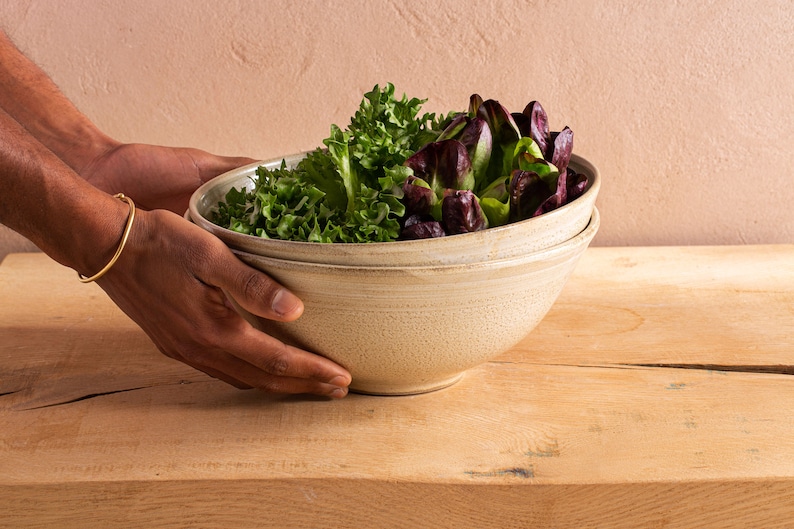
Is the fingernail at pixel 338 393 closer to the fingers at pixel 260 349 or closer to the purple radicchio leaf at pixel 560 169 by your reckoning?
the fingers at pixel 260 349

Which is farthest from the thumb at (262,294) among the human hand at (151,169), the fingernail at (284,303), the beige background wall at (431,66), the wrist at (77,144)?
the beige background wall at (431,66)

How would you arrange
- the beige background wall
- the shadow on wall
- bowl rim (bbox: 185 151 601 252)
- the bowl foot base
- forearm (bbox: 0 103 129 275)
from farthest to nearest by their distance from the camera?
the shadow on wall
the beige background wall
the bowl foot base
forearm (bbox: 0 103 129 275)
bowl rim (bbox: 185 151 601 252)

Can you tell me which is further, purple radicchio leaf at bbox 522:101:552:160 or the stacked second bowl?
purple radicchio leaf at bbox 522:101:552:160

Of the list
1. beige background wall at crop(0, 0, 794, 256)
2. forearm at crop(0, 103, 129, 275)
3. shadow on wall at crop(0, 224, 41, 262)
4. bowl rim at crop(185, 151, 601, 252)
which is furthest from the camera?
shadow on wall at crop(0, 224, 41, 262)

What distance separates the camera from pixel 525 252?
3.02ft

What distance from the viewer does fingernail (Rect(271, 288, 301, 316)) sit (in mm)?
911

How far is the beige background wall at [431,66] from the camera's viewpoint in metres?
1.69

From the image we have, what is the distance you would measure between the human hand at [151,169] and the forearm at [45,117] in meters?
0.02

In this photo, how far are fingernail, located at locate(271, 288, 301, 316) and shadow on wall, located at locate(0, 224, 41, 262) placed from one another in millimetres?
1177

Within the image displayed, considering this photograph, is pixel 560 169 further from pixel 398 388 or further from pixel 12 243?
pixel 12 243

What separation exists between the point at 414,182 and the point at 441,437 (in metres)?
0.32

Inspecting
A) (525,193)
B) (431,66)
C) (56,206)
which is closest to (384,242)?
(525,193)

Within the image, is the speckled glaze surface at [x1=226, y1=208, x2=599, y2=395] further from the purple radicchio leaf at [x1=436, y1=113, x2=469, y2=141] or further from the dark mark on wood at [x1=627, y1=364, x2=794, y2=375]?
the dark mark on wood at [x1=627, y1=364, x2=794, y2=375]

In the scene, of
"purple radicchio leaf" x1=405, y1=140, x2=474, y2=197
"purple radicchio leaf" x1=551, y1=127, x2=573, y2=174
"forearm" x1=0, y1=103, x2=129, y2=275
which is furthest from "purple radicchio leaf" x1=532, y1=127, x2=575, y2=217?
"forearm" x1=0, y1=103, x2=129, y2=275
